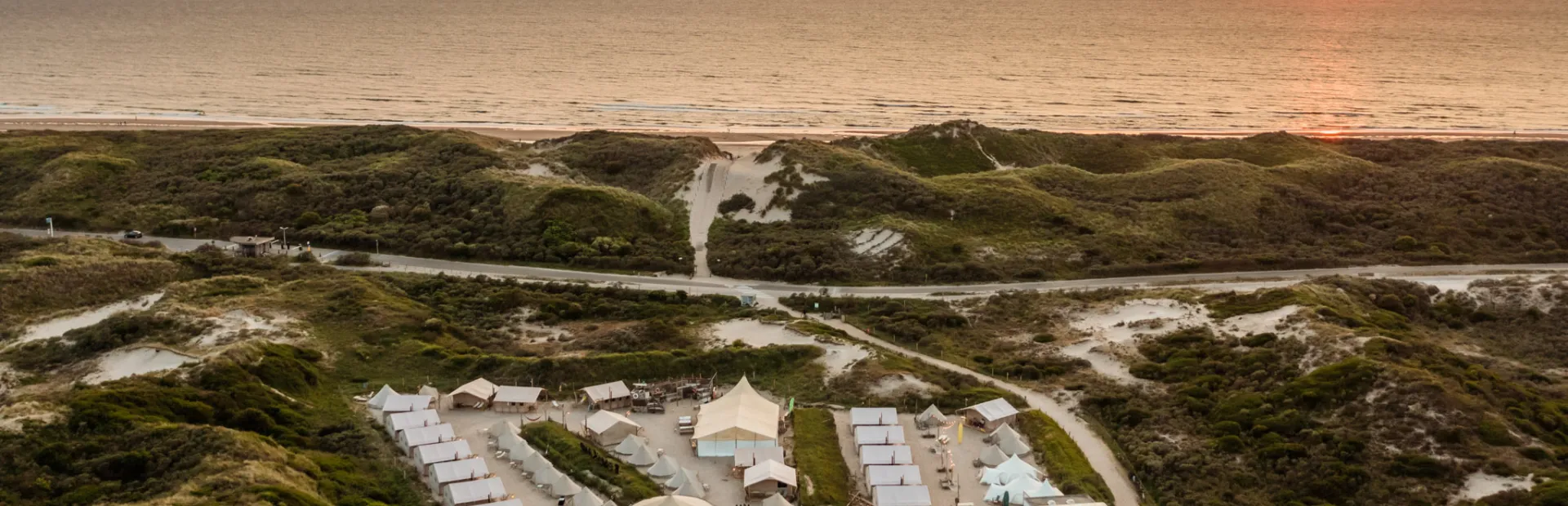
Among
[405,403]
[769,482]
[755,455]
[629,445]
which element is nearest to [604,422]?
[629,445]

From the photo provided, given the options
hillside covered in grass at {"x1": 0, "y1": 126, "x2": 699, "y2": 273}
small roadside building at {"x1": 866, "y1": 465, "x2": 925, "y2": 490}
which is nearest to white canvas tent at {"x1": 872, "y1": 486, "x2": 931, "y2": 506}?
small roadside building at {"x1": 866, "y1": 465, "x2": 925, "y2": 490}

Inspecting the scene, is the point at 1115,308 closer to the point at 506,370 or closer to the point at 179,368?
the point at 506,370

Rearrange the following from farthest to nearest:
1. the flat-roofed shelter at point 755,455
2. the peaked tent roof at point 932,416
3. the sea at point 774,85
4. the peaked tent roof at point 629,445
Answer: the sea at point 774,85 → the peaked tent roof at point 932,416 → the peaked tent roof at point 629,445 → the flat-roofed shelter at point 755,455

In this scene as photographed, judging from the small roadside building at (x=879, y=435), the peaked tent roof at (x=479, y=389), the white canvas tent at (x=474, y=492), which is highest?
the small roadside building at (x=879, y=435)

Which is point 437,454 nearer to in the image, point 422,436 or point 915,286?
point 422,436

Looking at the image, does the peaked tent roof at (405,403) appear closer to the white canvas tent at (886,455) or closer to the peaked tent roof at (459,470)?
the peaked tent roof at (459,470)

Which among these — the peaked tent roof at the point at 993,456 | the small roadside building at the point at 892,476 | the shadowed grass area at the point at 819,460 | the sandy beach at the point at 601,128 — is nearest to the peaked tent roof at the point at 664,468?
the shadowed grass area at the point at 819,460

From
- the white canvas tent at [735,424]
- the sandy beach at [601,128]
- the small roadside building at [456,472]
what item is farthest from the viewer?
the sandy beach at [601,128]
